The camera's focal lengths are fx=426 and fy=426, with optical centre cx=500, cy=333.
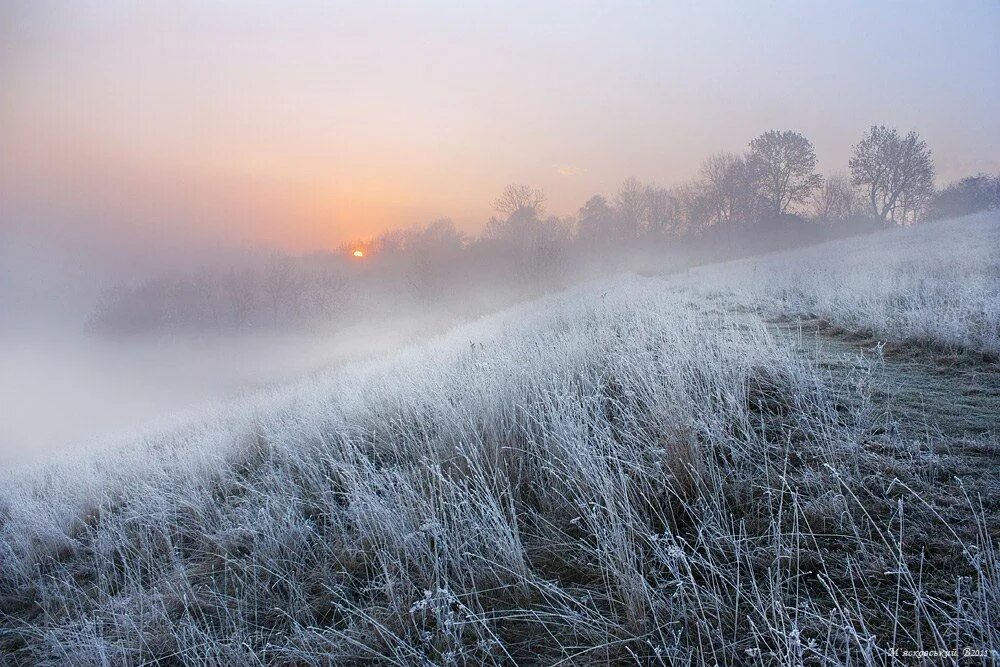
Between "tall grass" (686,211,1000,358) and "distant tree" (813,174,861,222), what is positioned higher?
"distant tree" (813,174,861,222)

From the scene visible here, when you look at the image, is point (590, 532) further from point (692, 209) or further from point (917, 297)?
point (692, 209)

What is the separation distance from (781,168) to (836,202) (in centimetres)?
571

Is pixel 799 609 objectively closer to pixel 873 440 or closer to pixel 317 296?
pixel 873 440

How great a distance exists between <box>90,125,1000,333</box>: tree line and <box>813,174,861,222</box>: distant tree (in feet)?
0.30

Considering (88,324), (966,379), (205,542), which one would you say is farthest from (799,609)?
(88,324)

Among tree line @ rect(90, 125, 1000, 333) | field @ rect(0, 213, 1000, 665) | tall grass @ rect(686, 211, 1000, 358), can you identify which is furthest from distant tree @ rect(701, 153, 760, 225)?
field @ rect(0, 213, 1000, 665)

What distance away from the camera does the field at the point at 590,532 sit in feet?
5.72

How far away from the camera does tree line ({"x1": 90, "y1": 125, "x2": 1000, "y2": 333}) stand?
109ft

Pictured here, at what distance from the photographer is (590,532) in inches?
89.7

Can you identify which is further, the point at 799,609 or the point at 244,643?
the point at 244,643

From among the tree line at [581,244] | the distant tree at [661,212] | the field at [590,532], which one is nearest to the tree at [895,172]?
the tree line at [581,244]

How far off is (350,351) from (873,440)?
26634mm

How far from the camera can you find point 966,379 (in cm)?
383

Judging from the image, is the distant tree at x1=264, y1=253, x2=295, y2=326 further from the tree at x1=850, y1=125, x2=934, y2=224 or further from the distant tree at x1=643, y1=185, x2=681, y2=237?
the tree at x1=850, y1=125, x2=934, y2=224
